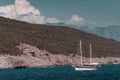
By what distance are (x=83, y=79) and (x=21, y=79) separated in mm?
21082

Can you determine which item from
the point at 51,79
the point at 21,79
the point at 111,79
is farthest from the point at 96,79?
the point at 21,79

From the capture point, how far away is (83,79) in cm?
12825

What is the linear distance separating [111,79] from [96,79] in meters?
4.78

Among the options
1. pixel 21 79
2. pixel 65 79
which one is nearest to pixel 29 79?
pixel 21 79

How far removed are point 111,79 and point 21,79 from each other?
30.6m

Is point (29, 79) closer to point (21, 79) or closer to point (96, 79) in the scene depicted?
point (21, 79)

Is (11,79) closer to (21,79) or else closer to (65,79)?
(21,79)

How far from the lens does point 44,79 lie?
135 meters

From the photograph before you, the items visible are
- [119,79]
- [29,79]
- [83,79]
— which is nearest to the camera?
[119,79]

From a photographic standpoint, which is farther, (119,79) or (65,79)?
(65,79)

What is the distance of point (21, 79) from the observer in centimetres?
13750

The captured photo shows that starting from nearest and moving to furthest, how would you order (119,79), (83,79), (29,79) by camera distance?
(119,79) < (83,79) < (29,79)

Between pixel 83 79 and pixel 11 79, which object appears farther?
pixel 11 79

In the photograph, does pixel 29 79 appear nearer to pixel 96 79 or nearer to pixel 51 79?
pixel 51 79
